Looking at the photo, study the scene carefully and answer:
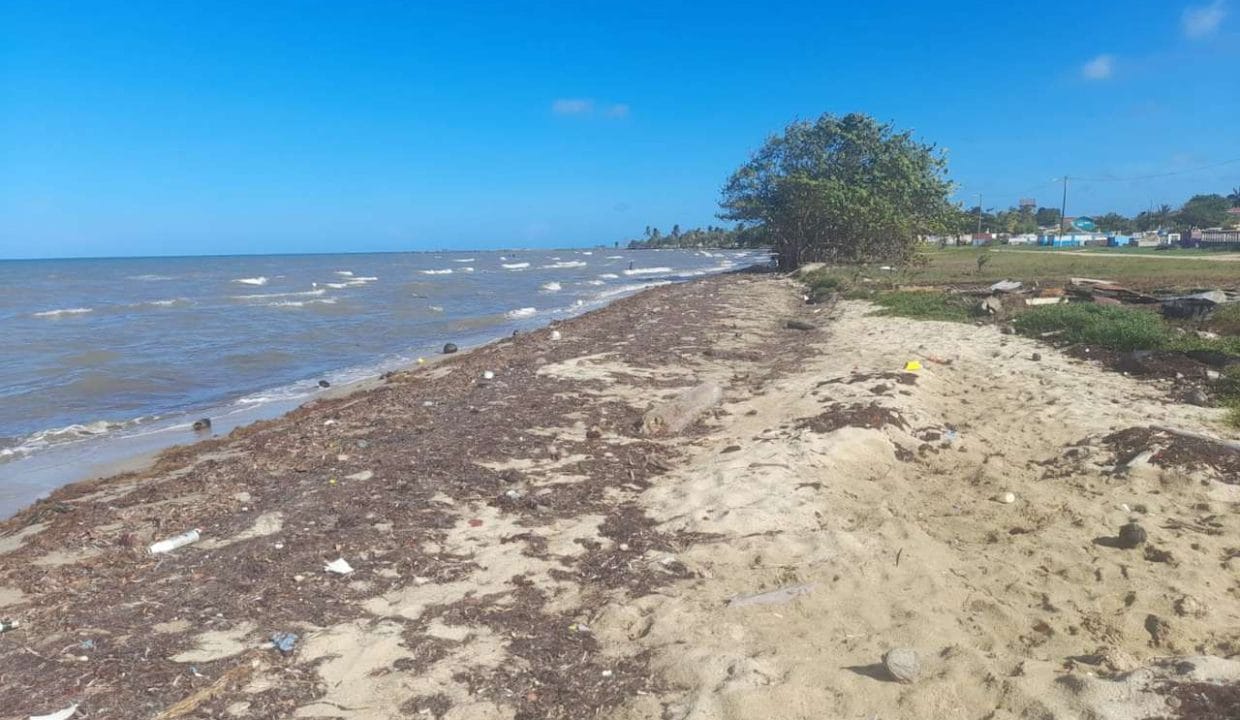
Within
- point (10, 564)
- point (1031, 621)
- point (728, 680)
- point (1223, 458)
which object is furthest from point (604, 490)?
point (1223, 458)

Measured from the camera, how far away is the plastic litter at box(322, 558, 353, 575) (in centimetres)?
452

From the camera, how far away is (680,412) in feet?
25.6

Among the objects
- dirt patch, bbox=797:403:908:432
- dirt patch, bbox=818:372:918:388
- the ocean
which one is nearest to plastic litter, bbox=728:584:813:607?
dirt patch, bbox=797:403:908:432

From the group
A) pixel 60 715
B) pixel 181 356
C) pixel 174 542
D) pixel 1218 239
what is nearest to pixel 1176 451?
pixel 60 715

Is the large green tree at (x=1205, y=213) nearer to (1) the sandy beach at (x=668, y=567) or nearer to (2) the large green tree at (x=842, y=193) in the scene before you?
(2) the large green tree at (x=842, y=193)

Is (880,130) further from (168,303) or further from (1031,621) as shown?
(1031,621)

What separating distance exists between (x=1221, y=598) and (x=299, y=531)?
5640 millimetres

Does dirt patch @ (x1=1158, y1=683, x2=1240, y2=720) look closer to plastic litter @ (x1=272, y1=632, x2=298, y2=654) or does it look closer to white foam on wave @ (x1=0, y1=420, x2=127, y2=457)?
plastic litter @ (x1=272, y1=632, x2=298, y2=654)

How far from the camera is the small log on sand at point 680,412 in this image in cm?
754

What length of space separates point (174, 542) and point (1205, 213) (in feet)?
390

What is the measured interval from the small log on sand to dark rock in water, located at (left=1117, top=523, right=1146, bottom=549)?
396cm

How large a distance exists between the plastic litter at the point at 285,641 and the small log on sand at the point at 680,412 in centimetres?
424

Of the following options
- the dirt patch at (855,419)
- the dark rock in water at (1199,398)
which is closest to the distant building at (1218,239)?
the dark rock in water at (1199,398)

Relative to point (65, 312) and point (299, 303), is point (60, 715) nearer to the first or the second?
point (299, 303)
